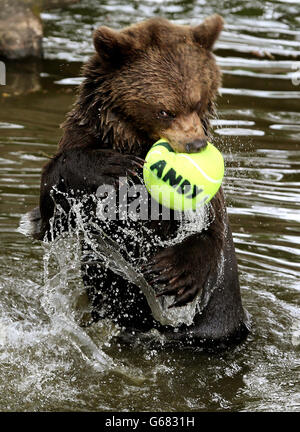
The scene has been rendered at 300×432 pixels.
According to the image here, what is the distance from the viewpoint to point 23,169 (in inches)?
374

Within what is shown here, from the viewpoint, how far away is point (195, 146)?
550 cm

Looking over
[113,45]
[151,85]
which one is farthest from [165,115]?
[113,45]

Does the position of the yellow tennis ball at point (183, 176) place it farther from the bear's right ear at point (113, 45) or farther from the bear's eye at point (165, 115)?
the bear's right ear at point (113, 45)

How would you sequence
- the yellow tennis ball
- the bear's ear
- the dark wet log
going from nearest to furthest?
the yellow tennis ball, the bear's ear, the dark wet log

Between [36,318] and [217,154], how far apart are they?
2.21 metres

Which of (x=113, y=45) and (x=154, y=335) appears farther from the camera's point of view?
(x=154, y=335)

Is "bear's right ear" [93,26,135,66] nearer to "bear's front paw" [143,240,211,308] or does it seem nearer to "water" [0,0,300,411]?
"bear's front paw" [143,240,211,308]

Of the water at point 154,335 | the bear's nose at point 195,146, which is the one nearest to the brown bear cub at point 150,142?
the bear's nose at point 195,146

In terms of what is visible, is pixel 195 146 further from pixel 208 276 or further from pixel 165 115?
pixel 208 276

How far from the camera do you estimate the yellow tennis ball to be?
5.43 metres

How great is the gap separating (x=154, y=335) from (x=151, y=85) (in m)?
1.88

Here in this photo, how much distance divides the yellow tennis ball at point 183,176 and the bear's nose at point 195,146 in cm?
3

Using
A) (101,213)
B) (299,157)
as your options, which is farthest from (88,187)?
(299,157)

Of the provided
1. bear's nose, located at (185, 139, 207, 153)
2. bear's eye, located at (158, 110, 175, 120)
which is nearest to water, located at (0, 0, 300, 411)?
bear's eye, located at (158, 110, 175, 120)
